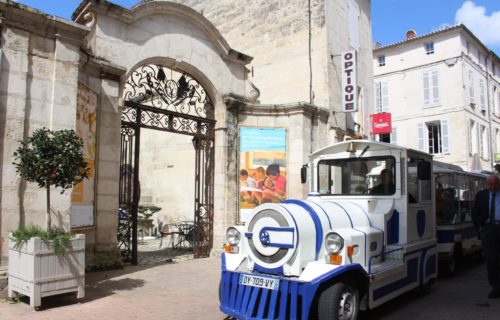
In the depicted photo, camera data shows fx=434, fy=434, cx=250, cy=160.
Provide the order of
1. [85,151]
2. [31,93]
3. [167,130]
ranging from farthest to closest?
[167,130] → [85,151] → [31,93]

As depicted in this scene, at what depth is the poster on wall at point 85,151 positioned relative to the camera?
25.8ft

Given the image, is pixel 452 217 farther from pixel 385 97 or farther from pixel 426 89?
pixel 385 97

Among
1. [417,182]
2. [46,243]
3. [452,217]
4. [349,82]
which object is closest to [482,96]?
[349,82]

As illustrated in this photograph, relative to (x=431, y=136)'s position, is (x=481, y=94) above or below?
above

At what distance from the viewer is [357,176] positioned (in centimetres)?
665

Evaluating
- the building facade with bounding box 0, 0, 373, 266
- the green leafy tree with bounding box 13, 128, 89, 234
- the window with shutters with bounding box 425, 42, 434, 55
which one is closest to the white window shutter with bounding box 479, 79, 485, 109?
the window with shutters with bounding box 425, 42, 434, 55

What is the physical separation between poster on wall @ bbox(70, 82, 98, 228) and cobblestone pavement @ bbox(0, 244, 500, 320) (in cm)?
112

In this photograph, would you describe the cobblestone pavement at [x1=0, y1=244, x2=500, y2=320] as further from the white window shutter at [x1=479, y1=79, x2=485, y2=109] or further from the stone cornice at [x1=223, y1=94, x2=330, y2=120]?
the white window shutter at [x1=479, y1=79, x2=485, y2=109]

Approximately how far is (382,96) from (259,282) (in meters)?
28.8

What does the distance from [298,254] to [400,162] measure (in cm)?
244

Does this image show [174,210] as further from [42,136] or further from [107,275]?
[42,136]

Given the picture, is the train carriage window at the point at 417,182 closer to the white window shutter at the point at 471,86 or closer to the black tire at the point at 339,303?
the black tire at the point at 339,303

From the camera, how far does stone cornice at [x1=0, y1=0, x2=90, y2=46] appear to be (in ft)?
20.8

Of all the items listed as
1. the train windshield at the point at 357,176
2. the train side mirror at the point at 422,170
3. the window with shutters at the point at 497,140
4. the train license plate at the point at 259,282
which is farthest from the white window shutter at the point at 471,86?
the train license plate at the point at 259,282
